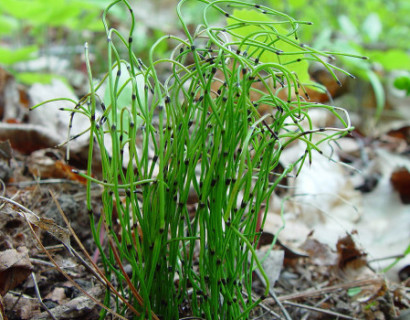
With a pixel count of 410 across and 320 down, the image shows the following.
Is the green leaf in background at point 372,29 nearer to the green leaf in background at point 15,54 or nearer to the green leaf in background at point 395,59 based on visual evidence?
the green leaf in background at point 395,59

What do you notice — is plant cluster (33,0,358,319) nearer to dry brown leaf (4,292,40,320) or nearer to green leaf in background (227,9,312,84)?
green leaf in background (227,9,312,84)

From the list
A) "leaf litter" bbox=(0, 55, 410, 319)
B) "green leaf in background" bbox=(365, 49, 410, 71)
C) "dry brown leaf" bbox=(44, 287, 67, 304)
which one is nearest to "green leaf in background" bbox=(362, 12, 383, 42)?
"green leaf in background" bbox=(365, 49, 410, 71)

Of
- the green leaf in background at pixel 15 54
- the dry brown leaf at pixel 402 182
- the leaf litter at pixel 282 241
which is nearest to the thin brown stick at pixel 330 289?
the leaf litter at pixel 282 241

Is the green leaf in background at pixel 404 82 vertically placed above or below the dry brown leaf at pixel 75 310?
above

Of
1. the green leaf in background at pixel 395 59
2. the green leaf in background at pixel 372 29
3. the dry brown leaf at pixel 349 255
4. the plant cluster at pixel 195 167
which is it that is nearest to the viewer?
the plant cluster at pixel 195 167

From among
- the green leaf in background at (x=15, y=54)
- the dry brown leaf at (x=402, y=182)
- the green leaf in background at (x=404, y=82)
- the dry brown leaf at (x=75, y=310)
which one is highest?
the green leaf in background at (x=404, y=82)

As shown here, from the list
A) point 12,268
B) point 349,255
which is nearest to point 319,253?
point 349,255

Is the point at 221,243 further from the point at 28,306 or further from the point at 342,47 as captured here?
the point at 342,47

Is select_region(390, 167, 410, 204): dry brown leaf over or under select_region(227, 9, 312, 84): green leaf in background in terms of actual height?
under

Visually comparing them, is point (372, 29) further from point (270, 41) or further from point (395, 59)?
point (270, 41)

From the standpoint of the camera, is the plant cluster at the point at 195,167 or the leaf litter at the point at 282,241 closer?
the plant cluster at the point at 195,167
